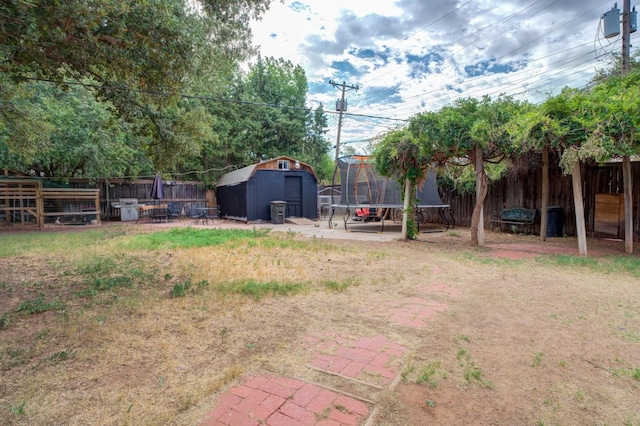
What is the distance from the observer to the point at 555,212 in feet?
30.2

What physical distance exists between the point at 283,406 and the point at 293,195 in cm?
1483

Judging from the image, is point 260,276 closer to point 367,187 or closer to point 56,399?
point 56,399

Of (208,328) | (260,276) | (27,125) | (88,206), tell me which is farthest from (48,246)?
(88,206)

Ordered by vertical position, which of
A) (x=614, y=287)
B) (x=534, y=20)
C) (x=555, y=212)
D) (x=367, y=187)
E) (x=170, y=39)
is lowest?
(x=614, y=287)

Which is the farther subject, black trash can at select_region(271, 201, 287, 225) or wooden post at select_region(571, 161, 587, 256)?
black trash can at select_region(271, 201, 287, 225)

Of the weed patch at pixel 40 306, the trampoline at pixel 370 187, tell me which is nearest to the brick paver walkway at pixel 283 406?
the weed patch at pixel 40 306

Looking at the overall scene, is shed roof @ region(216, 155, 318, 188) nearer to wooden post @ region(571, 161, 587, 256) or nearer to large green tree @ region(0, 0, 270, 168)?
large green tree @ region(0, 0, 270, 168)

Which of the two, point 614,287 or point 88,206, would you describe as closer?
point 614,287

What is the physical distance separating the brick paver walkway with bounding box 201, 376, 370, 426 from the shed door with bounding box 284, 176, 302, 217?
1438 centimetres

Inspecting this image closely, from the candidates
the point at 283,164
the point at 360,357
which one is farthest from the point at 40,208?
the point at 360,357

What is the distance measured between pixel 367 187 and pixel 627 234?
6991 millimetres

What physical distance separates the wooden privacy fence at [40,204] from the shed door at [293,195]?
788cm

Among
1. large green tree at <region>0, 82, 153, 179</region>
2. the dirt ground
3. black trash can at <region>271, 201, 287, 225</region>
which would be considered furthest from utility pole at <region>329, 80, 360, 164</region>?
the dirt ground

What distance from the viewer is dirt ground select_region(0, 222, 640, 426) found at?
1897 mm
